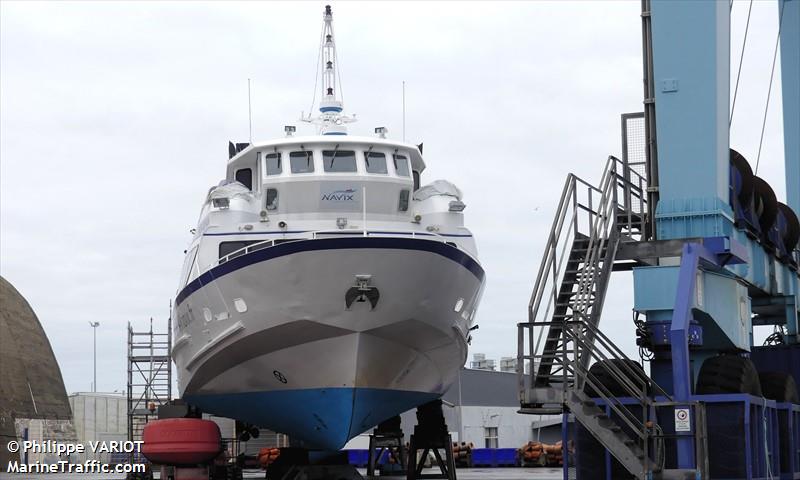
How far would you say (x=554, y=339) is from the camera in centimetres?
1628

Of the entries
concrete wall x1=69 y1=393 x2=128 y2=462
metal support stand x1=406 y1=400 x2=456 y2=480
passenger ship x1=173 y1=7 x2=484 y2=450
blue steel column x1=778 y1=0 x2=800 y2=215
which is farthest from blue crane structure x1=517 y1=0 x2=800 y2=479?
concrete wall x1=69 y1=393 x2=128 y2=462

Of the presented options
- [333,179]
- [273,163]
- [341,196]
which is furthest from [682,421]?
[273,163]

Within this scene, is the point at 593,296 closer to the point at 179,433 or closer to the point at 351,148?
the point at 351,148

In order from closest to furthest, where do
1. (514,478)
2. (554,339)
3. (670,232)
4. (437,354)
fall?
(554,339)
(670,232)
(437,354)
(514,478)

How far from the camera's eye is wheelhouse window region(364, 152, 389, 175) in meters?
20.2

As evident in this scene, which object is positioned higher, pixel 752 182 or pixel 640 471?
pixel 752 182

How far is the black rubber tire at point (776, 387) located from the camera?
60.4ft

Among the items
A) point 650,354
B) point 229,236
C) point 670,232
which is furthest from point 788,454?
point 229,236

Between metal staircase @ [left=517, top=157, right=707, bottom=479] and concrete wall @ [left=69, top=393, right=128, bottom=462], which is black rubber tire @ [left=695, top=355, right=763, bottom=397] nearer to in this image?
metal staircase @ [left=517, top=157, right=707, bottom=479]

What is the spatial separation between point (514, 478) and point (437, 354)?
8469mm

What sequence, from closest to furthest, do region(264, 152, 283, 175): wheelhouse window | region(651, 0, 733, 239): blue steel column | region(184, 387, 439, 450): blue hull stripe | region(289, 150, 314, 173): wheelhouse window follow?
region(651, 0, 733, 239): blue steel column < region(184, 387, 439, 450): blue hull stripe < region(289, 150, 314, 173): wheelhouse window < region(264, 152, 283, 175): wheelhouse window

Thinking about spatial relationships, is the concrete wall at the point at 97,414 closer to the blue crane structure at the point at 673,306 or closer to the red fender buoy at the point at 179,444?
the red fender buoy at the point at 179,444

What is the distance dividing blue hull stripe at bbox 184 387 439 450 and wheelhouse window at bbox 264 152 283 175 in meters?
4.23

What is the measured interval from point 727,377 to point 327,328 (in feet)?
19.8
